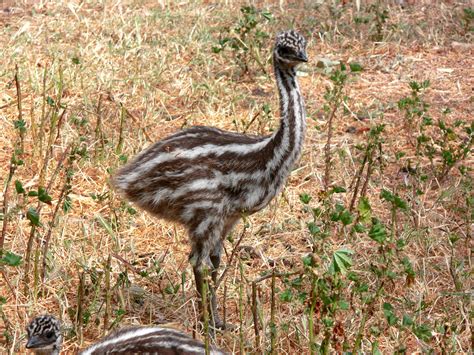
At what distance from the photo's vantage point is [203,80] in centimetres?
961

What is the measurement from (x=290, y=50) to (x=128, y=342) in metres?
2.29

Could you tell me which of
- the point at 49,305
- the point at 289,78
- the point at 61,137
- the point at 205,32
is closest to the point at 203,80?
the point at 205,32

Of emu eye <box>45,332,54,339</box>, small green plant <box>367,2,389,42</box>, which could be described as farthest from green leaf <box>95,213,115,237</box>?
small green plant <box>367,2,389,42</box>

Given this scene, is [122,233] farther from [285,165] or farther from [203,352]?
[203,352]

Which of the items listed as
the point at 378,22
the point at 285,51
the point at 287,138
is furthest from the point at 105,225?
the point at 378,22

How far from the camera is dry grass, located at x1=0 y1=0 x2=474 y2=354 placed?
6.26 meters

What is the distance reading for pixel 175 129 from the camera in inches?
345

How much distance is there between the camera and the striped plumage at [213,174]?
617 cm

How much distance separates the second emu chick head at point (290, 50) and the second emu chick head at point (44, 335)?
2.34m

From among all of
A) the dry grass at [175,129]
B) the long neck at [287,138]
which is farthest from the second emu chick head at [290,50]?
the dry grass at [175,129]

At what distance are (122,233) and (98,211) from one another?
451 millimetres

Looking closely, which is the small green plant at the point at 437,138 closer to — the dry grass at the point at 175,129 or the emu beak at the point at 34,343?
the dry grass at the point at 175,129

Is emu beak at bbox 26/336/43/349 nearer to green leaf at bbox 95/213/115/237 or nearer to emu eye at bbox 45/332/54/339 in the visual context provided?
emu eye at bbox 45/332/54/339

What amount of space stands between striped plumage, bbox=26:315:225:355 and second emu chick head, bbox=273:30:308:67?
207 centimetres
